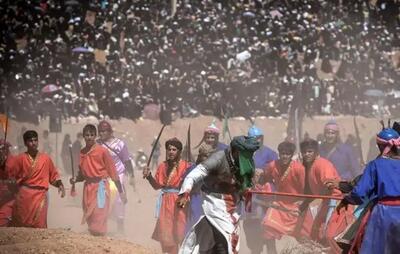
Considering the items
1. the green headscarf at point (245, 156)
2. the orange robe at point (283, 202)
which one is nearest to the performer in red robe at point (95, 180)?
the orange robe at point (283, 202)

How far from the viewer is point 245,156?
20.0ft

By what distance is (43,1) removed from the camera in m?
23.9

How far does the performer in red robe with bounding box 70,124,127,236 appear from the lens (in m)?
9.75

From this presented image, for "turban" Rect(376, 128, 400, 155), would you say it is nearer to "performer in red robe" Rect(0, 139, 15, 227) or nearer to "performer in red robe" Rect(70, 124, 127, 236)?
"performer in red robe" Rect(70, 124, 127, 236)

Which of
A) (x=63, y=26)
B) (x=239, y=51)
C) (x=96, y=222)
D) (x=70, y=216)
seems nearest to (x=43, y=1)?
(x=63, y=26)

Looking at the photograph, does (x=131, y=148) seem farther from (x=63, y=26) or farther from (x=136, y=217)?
(x=136, y=217)

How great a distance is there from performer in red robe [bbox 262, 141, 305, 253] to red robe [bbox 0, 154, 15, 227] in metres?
3.17

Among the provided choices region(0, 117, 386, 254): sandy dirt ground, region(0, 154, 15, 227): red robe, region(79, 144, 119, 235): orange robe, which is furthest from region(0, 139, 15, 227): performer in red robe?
region(0, 117, 386, 254): sandy dirt ground

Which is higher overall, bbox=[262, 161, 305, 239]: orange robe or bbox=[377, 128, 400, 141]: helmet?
bbox=[377, 128, 400, 141]: helmet

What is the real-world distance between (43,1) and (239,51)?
649cm

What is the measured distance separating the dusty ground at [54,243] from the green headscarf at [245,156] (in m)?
1.73

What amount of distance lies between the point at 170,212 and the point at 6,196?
2163 mm

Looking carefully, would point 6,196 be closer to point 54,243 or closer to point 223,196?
point 54,243

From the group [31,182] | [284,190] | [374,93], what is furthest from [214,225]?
[374,93]
